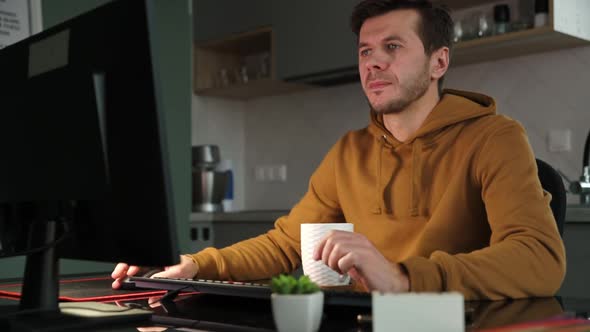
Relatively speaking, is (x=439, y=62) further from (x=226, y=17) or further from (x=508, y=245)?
(x=226, y=17)

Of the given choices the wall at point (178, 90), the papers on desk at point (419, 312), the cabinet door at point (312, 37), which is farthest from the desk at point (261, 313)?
the wall at point (178, 90)

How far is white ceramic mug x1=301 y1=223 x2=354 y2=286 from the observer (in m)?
1.19

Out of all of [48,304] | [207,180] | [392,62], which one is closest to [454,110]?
[392,62]

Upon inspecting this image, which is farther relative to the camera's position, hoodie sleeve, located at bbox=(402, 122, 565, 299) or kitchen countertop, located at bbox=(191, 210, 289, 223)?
kitchen countertop, located at bbox=(191, 210, 289, 223)

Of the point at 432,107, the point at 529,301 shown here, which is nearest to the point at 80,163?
the point at 529,301

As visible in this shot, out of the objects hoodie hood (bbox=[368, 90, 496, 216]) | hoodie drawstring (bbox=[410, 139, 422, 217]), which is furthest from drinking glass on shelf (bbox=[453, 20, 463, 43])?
hoodie drawstring (bbox=[410, 139, 422, 217])

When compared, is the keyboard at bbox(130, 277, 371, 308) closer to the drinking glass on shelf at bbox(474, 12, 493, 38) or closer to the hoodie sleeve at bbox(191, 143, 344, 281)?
the hoodie sleeve at bbox(191, 143, 344, 281)

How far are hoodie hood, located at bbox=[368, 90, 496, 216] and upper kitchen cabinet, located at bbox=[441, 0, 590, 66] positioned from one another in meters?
1.19

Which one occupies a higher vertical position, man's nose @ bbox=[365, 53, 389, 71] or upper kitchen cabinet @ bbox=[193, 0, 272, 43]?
upper kitchen cabinet @ bbox=[193, 0, 272, 43]

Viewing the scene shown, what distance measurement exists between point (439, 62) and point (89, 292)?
0.97 metres

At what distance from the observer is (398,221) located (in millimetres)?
1605

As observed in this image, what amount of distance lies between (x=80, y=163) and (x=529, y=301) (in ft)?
2.33

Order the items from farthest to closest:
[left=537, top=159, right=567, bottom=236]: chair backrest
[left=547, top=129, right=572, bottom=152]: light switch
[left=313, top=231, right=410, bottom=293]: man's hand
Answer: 1. [left=547, top=129, right=572, bottom=152]: light switch
2. [left=537, top=159, right=567, bottom=236]: chair backrest
3. [left=313, top=231, right=410, bottom=293]: man's hand

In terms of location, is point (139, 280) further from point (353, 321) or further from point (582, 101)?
point (582, 101)
